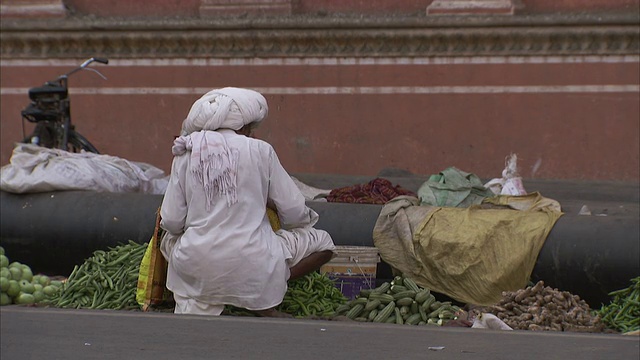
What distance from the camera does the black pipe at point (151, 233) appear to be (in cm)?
606

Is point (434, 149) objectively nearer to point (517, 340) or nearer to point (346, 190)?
point (346, 190)

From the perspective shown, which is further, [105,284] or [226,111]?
[105,284]

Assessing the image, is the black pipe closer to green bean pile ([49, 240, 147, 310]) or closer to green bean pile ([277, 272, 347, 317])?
green bean pile ([49, 240, 147, 310])

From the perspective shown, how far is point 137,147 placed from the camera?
35.5ft

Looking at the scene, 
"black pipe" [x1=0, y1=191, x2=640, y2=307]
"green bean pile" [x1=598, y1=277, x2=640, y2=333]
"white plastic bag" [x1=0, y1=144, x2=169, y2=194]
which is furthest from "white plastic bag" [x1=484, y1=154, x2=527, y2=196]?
"white plastic bag" [x1=0, y1=144, x2=169, y2=194]

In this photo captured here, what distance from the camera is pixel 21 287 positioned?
6.00 metres

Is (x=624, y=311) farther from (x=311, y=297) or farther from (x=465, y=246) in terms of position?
(x=311, y=297)

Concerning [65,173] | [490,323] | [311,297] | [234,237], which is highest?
[234,237]

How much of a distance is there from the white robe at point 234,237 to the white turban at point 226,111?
0.06 m

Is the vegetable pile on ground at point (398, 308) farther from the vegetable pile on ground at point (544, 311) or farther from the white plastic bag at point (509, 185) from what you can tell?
the white plastic bag at point (509, 185)

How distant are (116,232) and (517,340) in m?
3.51

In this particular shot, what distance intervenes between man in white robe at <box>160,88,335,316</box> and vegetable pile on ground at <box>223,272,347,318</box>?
25 cm

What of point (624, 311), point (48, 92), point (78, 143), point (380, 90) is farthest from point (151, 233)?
point (380, 90)

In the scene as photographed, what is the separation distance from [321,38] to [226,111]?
5460 mm
